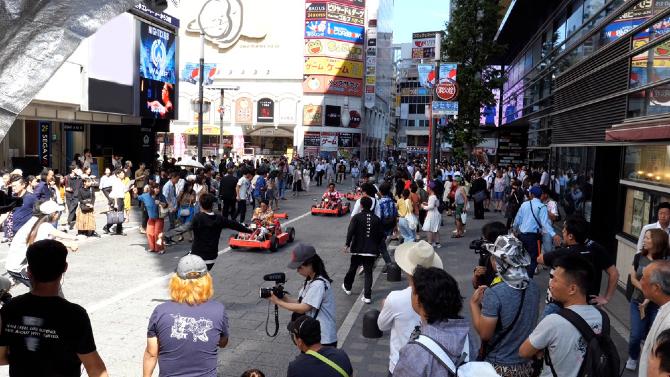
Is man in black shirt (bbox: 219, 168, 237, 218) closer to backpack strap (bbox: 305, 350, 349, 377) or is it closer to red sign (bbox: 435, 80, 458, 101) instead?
red sign (bbox: 435, 80, 458, 101)

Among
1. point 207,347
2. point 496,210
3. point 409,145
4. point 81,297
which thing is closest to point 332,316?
point 207,347

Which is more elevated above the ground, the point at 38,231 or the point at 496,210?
the point at 38,231

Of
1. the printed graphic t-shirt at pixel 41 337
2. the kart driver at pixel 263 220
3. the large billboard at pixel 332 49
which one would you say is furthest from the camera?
the large billboard at pixel 332 49

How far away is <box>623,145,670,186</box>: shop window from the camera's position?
9.67 metres

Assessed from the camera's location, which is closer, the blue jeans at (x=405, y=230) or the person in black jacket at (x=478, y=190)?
the blue jeans at (x=405, y=230)

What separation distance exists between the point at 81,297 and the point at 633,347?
7531 mm

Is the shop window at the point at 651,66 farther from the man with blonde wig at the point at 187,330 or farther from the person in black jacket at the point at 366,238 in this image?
the man with blonde wig at the point at 187,330

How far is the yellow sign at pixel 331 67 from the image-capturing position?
56.3m

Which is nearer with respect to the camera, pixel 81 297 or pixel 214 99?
pixel 81 297

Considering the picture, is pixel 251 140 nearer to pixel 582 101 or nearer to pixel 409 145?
pixel 582 101

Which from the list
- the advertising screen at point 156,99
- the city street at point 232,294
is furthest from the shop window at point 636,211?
the advertising screen at point 156,99

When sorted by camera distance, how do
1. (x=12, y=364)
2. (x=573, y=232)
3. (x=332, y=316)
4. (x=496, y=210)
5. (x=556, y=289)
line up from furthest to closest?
(x=496, y=210) → (x=573, y=232) → (x=332, y=316) → (x=556, y=289) → (x=12, y=364)

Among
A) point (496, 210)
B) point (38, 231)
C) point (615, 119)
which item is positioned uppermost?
point (615, 119)

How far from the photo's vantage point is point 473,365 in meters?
2.60
